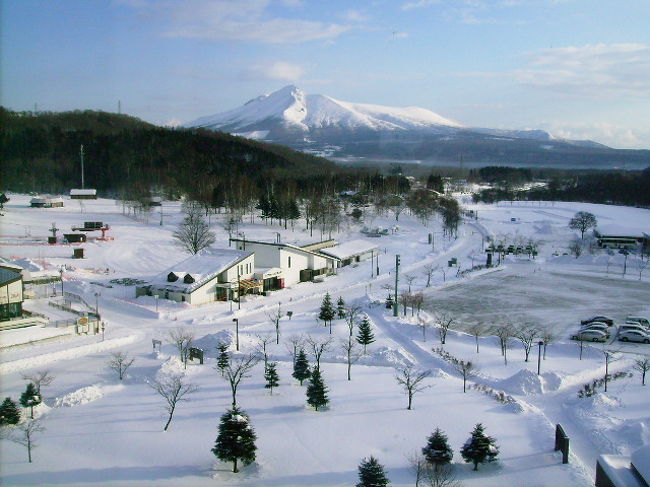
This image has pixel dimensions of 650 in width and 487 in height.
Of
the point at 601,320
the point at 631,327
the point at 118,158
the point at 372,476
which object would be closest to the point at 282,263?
the point at 601,320

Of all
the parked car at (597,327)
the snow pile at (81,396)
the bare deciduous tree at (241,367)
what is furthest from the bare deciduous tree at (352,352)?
the parked car at (597,327)

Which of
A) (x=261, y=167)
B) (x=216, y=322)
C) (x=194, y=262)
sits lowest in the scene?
(x=216, y=322)

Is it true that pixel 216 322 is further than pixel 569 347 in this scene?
Yes

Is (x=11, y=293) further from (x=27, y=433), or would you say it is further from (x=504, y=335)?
(x=504, y=335)

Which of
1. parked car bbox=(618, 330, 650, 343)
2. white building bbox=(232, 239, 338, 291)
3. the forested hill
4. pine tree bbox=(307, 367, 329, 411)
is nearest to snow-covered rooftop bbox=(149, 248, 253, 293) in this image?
white building bbox=(232, 239, 338, 291)

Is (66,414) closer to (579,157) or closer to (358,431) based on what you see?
(358,431)

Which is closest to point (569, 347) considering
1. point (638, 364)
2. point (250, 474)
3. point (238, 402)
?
point (638, 364)
